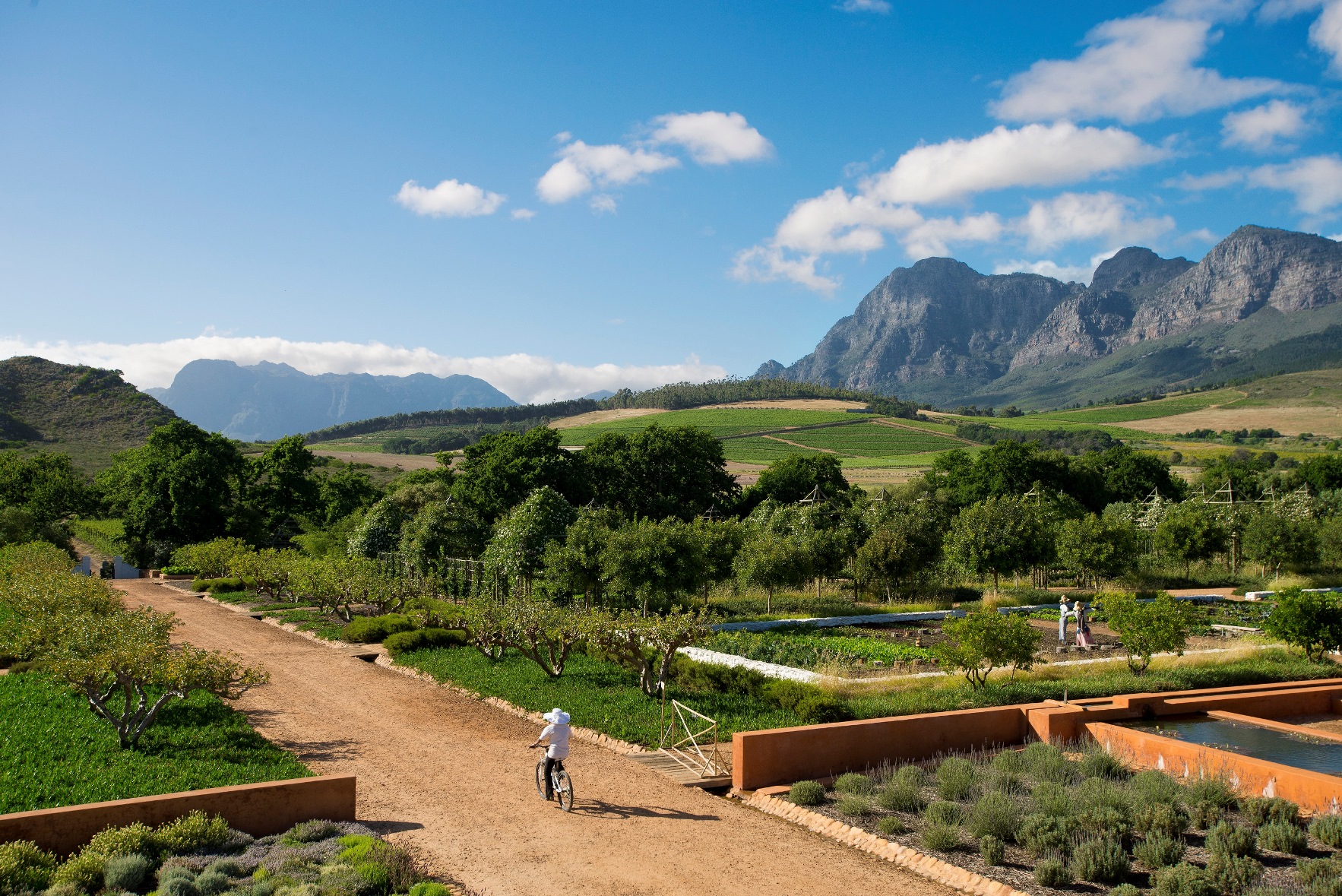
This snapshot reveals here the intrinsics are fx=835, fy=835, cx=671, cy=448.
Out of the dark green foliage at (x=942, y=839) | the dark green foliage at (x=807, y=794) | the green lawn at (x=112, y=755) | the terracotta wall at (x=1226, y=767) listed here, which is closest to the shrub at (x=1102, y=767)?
the terracotta wall at (x=1226, y=767)

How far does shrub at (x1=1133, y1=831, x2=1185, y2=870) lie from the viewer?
7984 mm

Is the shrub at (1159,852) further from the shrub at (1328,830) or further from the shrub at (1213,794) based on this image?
the shrub at (1328,830)

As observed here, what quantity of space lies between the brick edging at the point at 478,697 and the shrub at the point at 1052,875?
241 inches

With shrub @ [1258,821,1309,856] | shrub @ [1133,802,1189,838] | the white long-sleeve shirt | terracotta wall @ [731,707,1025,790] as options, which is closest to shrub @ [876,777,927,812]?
terracotta wall @ [731,707,1025,790]

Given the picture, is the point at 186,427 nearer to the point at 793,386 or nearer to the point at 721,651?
the point at 721,651

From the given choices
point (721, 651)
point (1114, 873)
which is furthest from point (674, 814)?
point (721, 651)

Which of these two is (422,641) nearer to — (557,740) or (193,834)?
(557,740)

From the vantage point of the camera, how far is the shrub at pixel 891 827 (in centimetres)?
899

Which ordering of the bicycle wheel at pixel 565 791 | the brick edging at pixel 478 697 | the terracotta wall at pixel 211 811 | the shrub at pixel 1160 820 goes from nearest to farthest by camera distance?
1. the terracotta wall at pixel 211 811
2. the shrub at pixel 1160 820
3. the bicycle wheel at pixel 565 791
4. the brick edging at pixel 478 697

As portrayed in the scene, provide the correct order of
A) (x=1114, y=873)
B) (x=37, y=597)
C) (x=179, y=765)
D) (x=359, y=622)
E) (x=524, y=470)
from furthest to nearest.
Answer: (x=524, y=470) < (x=359, y=622) < (x=37, y=597) < (x=179, y=765) < (x=1114, y=873)

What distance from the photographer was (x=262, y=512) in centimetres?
4953

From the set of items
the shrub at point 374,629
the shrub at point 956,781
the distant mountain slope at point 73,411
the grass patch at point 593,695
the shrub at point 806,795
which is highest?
the distant mountain slope at point 73,411

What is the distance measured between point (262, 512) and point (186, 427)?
632 cm

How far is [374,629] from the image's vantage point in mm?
22391
